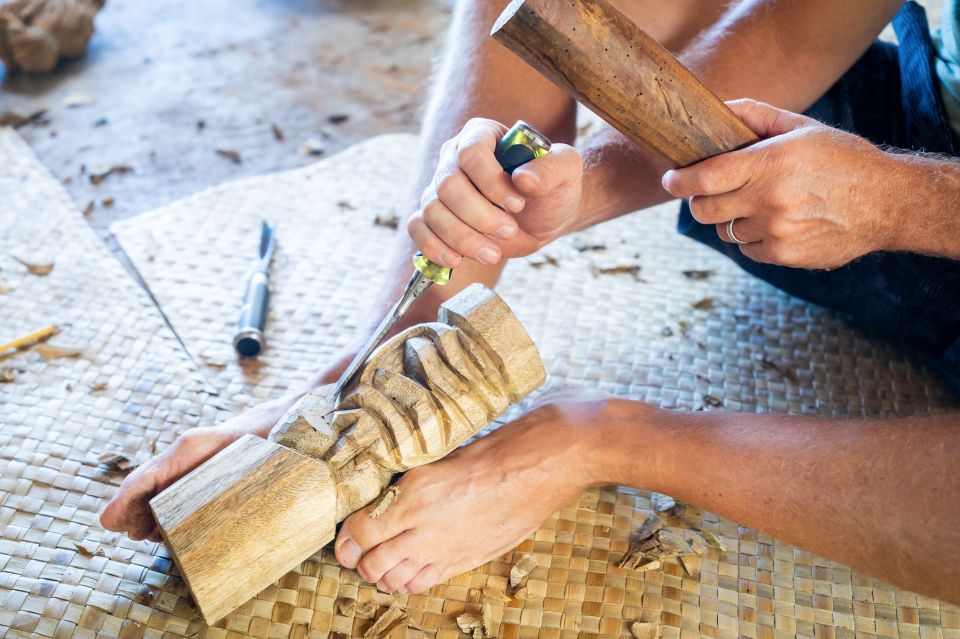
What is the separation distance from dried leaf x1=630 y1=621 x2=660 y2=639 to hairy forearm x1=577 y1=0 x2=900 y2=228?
2.38ft

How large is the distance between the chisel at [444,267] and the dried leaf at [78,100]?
1.79 m

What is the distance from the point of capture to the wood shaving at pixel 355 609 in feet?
4.20

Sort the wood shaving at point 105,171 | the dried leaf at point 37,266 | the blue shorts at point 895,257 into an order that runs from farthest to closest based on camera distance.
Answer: the wood shaving at point 105,171
the dried leaf at point 37,266
the blue shorts at point 895,257

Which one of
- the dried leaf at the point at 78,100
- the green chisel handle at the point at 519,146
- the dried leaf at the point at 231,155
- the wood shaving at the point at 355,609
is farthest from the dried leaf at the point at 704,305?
the dried leaf at the point at 78,100

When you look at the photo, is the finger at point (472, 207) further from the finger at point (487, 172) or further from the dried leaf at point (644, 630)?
the dried leaf at point (644, 630)

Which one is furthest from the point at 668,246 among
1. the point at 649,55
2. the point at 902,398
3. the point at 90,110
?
the point at 90,110

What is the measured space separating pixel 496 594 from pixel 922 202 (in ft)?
→ 2.88

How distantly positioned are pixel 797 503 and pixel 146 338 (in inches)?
49.2

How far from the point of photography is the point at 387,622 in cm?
127

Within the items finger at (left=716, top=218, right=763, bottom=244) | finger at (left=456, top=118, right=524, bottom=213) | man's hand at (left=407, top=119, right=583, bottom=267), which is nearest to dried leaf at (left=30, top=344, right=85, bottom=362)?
man's hand at (left=407, top=119, right=583, bottom=267)

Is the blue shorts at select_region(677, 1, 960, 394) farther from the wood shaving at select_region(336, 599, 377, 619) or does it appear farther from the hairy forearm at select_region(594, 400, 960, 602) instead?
the wood shaving at select_region(336, 599, 377, 619)

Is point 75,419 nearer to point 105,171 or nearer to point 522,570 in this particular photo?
point 522,570

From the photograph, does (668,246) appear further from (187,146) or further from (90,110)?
(90,110)

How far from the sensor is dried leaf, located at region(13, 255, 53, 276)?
1.86 m
